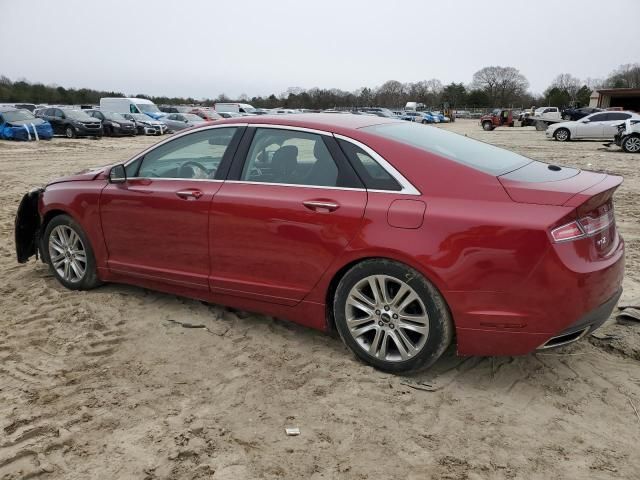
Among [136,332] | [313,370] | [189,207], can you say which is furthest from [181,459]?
[189,207]

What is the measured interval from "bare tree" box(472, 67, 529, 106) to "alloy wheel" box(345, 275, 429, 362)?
106600mm

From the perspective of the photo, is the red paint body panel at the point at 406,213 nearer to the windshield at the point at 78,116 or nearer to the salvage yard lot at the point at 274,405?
the salvage yard lot at the point at 274,405

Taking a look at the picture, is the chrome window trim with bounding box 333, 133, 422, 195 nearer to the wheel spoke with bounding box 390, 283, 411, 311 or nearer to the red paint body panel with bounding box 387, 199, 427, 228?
the red paint body panel with bounding box 387, 199, 427, 228

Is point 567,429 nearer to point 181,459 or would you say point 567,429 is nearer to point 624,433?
point 624,433

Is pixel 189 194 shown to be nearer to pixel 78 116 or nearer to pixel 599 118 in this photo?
pixel 599 118

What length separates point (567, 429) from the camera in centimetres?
291

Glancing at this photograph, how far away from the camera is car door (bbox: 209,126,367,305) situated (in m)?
3.48

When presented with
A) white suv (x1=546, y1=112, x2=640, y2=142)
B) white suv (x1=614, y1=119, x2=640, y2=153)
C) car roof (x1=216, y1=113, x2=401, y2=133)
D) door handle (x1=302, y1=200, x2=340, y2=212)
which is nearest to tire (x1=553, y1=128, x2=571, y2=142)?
white suv (x1=546, y1=112, x2=640, y2=142)

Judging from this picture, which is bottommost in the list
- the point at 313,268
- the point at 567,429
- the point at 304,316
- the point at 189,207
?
the point at 567,429

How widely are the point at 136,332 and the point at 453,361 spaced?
2.36 meters

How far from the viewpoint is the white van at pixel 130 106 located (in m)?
36.4

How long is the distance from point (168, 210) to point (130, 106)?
35.4m

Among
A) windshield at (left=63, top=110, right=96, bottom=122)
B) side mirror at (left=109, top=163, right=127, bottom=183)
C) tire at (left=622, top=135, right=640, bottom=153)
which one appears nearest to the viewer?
side mirror at (left=109, top=163, right=127, bottom=183)

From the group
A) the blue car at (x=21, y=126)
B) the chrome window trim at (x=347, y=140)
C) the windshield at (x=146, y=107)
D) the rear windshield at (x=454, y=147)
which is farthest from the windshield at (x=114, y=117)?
the rear windshield at (x=454, y=147)
